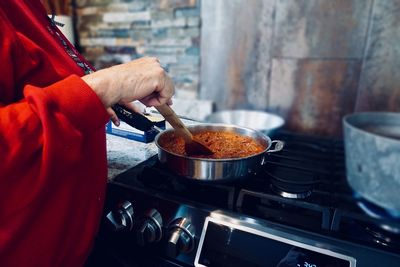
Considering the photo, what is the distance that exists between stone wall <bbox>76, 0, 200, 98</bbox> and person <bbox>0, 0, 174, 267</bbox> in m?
1.31

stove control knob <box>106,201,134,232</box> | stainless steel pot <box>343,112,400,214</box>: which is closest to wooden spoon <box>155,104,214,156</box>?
stove control knob <box>106,201,134,232</box>

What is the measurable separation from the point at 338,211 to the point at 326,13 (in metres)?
1.39

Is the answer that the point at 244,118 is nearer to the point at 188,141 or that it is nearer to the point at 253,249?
the point at 188,141

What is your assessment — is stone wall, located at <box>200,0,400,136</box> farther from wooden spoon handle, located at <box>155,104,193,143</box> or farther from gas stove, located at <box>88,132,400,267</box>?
wooden spoon handle, located at <box>155,104,193,143</box>

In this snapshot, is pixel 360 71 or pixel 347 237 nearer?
pixel 347 237

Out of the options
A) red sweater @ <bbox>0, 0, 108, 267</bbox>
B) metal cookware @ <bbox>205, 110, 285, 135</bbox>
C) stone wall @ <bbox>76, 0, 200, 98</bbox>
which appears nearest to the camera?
red sweater @ <bbox>0, 0, 108, 267</bbox>

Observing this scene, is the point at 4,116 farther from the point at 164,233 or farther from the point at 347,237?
the point at 347,237

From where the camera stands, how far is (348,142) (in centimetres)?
56

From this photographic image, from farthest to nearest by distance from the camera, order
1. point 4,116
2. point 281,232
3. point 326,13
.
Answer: point 326,13 → point 281,232 → point 4,116

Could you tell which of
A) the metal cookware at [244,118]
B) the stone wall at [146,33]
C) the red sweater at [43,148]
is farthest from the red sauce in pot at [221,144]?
the stone wall at [146,33]

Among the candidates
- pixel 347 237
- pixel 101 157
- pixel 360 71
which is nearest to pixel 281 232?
pixel 347 237

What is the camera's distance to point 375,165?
0.50 meters

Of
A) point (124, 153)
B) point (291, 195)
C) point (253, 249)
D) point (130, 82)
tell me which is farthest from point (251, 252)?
point (124, 153)

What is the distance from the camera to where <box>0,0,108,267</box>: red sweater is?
47cm
